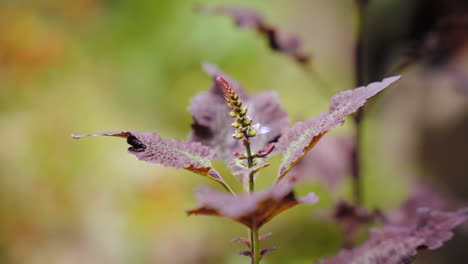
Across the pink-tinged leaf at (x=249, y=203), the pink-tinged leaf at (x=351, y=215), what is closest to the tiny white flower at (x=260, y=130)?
the pink-tinged leaf at (x=249, y=203)

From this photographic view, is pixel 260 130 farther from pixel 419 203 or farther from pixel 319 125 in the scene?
pixel 419 203

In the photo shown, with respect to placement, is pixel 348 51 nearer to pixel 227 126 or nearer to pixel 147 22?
pixel 147 22

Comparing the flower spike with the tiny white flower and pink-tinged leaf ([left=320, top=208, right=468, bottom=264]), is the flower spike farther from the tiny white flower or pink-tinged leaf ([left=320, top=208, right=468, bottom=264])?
pink-tinged leaf ([left=320, top=208, right=468, bottom=264])

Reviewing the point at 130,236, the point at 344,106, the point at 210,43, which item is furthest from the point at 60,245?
the point at 344,106

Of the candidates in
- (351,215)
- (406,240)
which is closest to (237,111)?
(406,240)

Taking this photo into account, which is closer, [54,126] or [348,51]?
[54,126]

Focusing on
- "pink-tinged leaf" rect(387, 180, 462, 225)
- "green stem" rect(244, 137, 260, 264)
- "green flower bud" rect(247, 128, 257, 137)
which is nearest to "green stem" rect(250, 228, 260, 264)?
"green stem" rect(244, 137, 260, 264)

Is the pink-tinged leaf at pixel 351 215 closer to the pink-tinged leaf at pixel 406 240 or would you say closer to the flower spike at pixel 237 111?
the pink-tinged leaf at pixel 406 240
